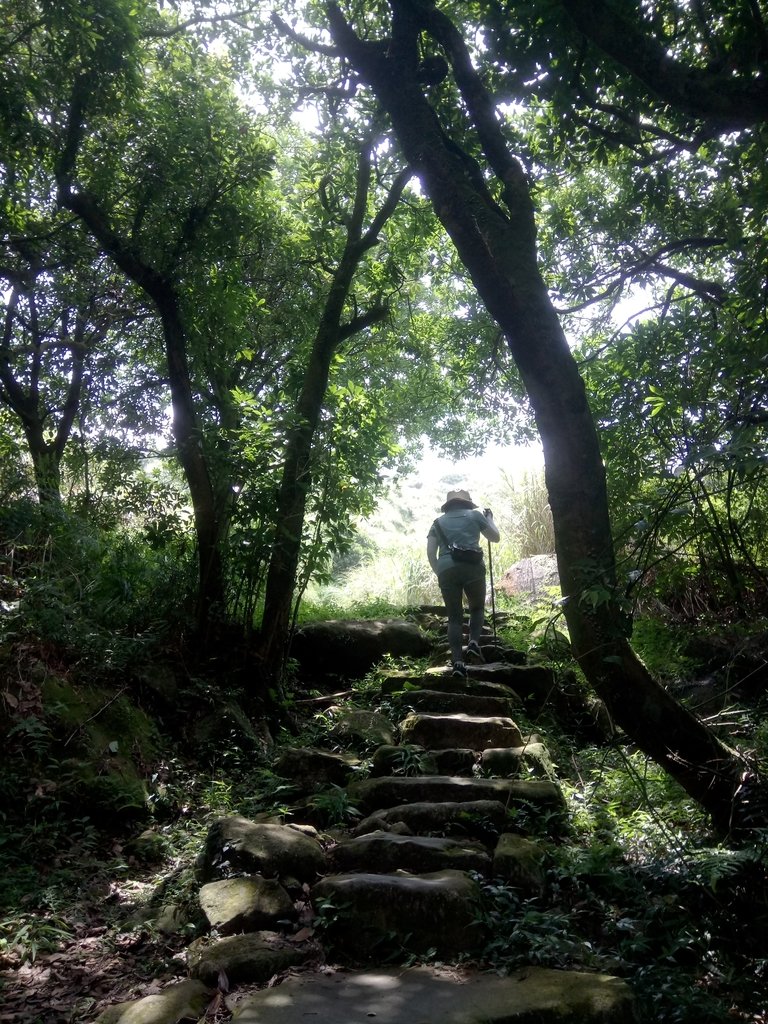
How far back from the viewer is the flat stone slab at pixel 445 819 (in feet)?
15.5

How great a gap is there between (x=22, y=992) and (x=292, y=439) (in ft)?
17.0

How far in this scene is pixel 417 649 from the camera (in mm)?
9273

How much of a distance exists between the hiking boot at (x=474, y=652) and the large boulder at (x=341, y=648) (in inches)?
48.1

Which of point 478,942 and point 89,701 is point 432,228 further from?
point 478,942

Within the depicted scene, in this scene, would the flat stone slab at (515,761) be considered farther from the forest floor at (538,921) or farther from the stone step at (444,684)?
the stone step at (444,684)

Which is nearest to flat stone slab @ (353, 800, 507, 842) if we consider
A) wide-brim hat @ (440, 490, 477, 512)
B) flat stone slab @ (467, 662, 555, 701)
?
flat stone slab @ (467, 662, 555, 701)

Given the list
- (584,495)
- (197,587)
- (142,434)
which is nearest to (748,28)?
(584,495)

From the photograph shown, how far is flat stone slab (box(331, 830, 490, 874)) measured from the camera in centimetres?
419

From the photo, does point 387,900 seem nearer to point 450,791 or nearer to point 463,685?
point 450,791

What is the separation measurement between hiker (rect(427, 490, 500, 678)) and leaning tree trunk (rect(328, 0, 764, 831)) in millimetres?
3332

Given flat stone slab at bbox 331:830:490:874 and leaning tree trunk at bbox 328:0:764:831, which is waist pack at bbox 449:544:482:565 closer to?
leaning tree trunk at bbox 328:0:764:831

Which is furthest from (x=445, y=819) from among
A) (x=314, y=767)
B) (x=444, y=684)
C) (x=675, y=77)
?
(x=675, y=77)

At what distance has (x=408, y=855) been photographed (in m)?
4.24

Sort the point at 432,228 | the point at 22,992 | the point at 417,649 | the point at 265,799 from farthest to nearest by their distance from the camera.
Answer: the point at 432,228
the point at 417,649
the point at 265,799
the point at 22,992
